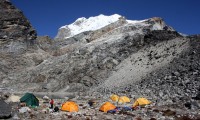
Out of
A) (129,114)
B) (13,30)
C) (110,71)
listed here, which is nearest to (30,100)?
(129,114)

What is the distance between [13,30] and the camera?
10606 cm

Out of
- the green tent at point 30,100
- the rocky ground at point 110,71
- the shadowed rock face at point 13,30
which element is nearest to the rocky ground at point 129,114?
the rocky ground at point 110,71

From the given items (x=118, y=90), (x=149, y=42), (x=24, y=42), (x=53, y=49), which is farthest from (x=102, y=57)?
(x=53, y=49)

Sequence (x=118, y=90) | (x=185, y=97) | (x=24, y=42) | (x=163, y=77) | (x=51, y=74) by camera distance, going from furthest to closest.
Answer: (x=24, y=42), (x=51, y=74), (x=118, y=90), (x=163, y=77), (x=185, y=97)

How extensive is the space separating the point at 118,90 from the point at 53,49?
72971mm

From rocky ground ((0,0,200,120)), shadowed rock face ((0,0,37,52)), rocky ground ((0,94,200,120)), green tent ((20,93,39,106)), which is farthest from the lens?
shadowed rock face ((0,0,37,52))

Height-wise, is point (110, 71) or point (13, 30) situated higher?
point (13, 30)

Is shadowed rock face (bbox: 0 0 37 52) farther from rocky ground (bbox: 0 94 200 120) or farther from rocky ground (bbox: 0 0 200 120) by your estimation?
rocky ground (bbox: 0 94 200 120)

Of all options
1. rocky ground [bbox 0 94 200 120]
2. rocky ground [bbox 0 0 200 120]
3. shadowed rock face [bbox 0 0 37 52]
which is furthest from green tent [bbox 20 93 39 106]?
shadowed rock face [bbox 0 0 37 52]

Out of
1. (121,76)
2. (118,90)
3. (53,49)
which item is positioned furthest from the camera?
(53,49)

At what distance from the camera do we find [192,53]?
190ft

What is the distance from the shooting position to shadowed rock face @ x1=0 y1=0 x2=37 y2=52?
337ft

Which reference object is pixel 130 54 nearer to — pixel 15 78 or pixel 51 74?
pixel 51 74

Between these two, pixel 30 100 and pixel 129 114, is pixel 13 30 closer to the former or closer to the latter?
pixel 30 100
